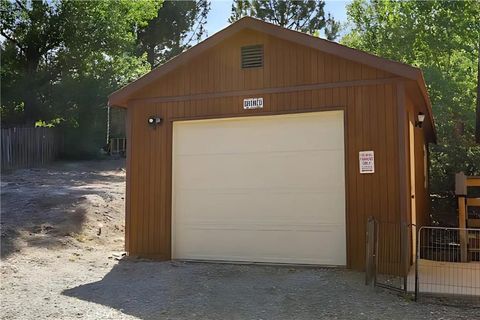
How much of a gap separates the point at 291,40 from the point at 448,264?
14.3 feet

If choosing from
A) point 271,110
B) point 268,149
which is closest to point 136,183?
point 268,149

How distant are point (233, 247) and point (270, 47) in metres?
3.35

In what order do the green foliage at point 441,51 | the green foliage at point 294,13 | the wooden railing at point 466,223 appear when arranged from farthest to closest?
the green foliage at point 294,13 → the green foliage at point 441,51 → the wooden railing at point 466,223

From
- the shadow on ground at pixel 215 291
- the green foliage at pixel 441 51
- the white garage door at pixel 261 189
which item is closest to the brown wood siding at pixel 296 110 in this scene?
the white garage door at pixel 261 189

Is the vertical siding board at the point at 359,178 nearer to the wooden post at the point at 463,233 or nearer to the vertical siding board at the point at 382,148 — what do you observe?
the vertical siding board at the point at 382,148

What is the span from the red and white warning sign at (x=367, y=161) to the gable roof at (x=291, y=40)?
1224 millimetres

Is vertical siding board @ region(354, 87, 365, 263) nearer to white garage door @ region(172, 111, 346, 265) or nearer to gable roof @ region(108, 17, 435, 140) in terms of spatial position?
white garage door @ region(172, 111, 346, 265)

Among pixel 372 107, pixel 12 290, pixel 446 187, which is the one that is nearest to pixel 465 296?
pixel 372 107

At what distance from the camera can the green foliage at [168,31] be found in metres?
28.3

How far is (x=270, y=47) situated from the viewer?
26.3ft

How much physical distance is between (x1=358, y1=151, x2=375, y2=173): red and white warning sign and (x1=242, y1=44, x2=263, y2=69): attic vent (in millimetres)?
2245

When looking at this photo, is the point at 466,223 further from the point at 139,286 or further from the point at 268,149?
the point at 139,286

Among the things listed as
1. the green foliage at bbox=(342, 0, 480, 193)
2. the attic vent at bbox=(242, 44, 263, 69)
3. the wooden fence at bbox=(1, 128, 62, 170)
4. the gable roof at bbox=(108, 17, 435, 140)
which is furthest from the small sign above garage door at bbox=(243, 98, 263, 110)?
the wooden fence at bbox=(1, 128, 62, 170)

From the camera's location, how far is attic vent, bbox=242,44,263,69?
8102mm
